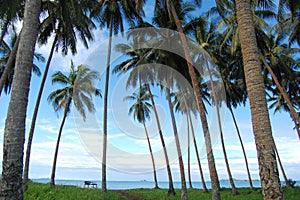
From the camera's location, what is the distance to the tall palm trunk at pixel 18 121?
4.60 m

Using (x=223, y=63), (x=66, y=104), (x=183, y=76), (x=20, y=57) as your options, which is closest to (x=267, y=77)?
(x=223, y=63)

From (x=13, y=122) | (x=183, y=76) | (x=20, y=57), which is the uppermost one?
(x=183, y=76)

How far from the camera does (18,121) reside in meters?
4.89

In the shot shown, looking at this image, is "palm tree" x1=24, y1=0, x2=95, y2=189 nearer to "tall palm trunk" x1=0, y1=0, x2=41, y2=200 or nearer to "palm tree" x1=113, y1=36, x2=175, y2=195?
"palm tree" x1=113, y1=36, x2=175, y2=195

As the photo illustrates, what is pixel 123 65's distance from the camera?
72.0 ft

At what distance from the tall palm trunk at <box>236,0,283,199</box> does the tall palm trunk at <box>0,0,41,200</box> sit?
4.59 metres

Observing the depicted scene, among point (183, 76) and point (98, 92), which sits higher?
point (98, 92)

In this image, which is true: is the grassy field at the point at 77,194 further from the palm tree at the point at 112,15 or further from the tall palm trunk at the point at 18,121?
the tall palm trunk at the point at 18,121

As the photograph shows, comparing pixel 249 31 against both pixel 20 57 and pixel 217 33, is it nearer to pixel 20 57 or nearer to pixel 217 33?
pixel 20 57

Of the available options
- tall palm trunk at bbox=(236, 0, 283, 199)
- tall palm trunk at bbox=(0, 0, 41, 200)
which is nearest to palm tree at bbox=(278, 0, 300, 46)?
tall palm trunk at bbox=(236, 0, 283, 199)

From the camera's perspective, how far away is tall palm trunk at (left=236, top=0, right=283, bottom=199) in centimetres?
462

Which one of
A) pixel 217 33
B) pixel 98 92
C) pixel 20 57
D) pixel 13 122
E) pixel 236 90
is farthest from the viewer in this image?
pixel 98 92

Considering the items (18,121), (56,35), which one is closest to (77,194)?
(18,121)

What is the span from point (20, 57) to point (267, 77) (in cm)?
2224
